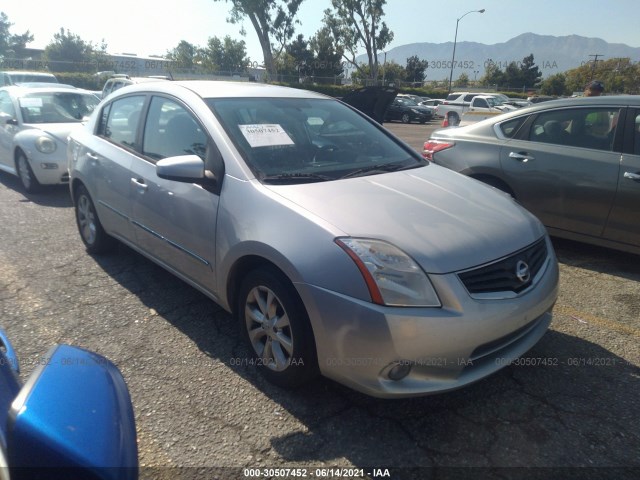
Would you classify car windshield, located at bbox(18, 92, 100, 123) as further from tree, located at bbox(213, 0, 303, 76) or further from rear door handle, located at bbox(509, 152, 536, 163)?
tree, located at bbox(213, 0, 303, 76)

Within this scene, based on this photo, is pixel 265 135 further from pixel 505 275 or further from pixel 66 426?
pixel 66 426

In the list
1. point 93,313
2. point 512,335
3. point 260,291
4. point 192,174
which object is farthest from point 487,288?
point 93,313

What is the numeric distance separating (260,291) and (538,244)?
1574 mm

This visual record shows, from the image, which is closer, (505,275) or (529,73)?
(505,275)

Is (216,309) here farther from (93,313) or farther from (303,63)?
(303,63)

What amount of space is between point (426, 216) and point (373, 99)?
153 inches

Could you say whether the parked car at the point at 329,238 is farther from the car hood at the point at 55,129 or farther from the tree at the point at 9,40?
the tree at the point at 9,40

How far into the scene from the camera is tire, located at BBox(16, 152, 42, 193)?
6566 mm

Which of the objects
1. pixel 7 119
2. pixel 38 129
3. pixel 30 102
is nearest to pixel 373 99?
pixel 38 129

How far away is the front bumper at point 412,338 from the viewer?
6.64ft

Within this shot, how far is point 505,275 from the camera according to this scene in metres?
2.29

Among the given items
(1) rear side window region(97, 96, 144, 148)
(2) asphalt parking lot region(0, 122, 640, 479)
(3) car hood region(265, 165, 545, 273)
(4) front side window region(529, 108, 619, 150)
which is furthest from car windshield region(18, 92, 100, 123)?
(4) front side window region(529, 108, 619, 150)

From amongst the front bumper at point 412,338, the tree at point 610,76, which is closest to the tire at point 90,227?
the front bumper at point 412,338

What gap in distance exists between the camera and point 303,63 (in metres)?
53.6
